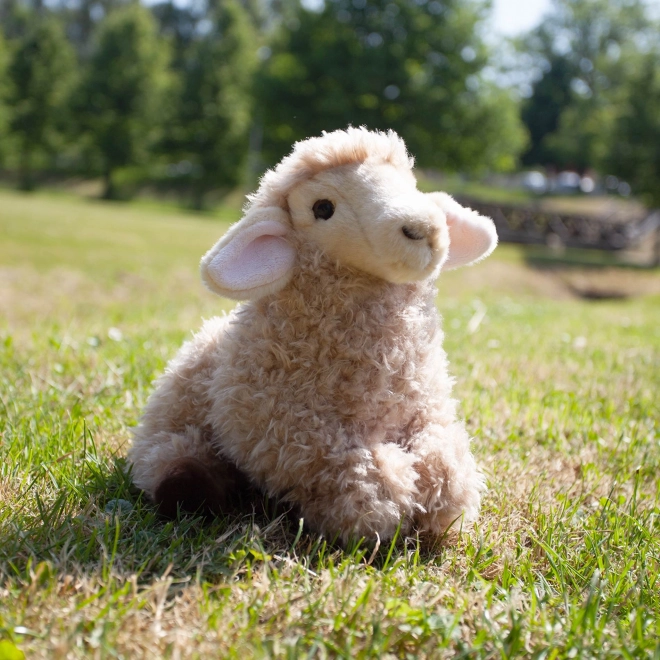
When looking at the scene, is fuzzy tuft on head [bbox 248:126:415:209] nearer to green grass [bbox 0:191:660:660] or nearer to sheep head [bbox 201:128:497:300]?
sheep head [bbox 201:128:497:300]

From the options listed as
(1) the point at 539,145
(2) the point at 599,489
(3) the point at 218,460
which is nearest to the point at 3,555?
(3) the point at 218,460

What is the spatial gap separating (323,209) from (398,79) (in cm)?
2542

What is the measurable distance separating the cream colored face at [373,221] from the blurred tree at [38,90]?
1393 inches

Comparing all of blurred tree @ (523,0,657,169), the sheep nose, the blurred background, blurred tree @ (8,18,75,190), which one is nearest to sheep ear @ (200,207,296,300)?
the sheep nose

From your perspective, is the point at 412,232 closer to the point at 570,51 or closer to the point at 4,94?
the point at 4,94

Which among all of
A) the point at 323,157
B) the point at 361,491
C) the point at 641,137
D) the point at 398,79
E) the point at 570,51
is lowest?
the point at 361,491

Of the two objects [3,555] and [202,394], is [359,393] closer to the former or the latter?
[202,394]

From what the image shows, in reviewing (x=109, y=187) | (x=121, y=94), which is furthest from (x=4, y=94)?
(x=109, y=187)

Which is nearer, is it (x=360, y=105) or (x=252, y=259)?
(x=252, y=259)

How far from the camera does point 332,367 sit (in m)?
1.94

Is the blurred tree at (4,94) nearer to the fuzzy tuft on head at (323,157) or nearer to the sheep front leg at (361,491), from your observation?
the fuzzy tuft on head at (323,157)

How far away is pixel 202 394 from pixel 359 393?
575mm

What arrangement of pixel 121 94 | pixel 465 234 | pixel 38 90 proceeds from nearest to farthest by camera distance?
pixel 465 234 → pixel 38 90 → pixel 121 94

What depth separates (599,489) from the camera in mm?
2559
